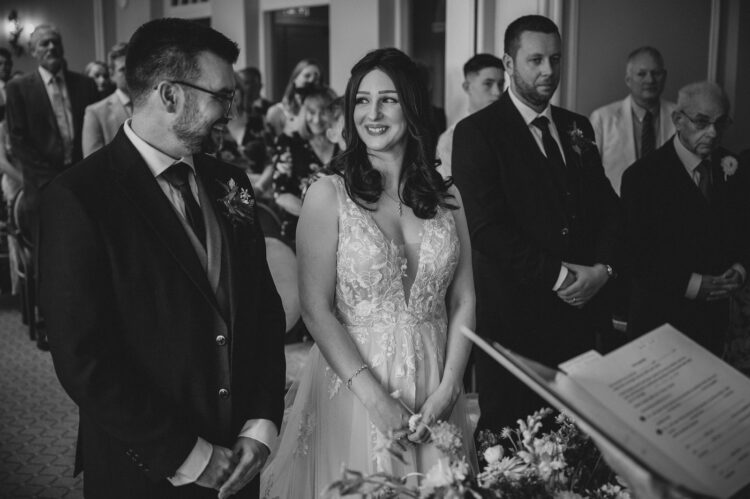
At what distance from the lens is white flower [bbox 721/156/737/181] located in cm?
372

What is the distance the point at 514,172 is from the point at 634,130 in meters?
2.29

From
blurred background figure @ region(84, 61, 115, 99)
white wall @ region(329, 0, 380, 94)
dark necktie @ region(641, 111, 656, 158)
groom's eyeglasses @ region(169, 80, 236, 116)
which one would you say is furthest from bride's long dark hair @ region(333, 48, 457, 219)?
white wall @ region(329, 0, 380, 94)

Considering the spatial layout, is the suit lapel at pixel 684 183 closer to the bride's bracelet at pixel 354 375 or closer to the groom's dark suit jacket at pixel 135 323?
the bride's bracelet at pixel 354 375

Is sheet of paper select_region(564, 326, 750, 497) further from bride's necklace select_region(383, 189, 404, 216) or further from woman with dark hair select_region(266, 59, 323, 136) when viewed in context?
woman with dark hair select_region(266, 59, 323, 136)

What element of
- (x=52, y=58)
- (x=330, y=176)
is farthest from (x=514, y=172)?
(x=52, y=58)

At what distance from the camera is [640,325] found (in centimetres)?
372

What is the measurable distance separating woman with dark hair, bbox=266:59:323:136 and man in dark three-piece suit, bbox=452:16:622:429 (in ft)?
7.73

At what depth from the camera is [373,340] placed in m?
2.44

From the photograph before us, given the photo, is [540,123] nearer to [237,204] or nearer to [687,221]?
[687,221]

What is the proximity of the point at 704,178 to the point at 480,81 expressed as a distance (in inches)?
66.0

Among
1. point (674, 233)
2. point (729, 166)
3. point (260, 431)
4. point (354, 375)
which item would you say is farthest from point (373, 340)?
point (729, 166)

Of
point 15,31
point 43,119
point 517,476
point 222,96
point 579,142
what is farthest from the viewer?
point 15,31

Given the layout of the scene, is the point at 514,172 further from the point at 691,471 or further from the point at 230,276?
the point at 691,471

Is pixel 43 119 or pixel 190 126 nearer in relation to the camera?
pixel 190 126
